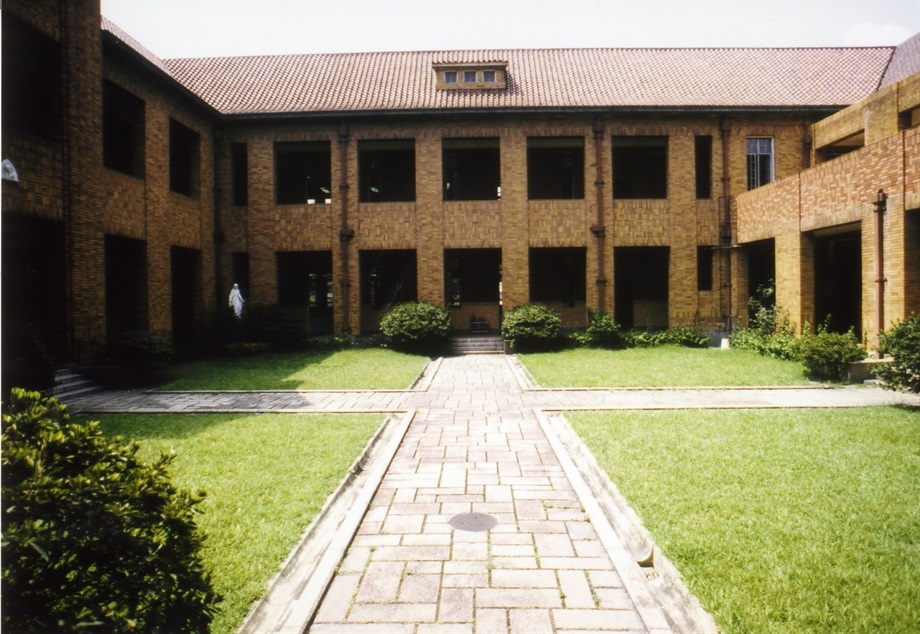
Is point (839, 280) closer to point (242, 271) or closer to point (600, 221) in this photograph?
point (600, 221)

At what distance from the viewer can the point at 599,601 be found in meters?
3.38

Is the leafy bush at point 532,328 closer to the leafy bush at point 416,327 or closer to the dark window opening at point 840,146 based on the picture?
the leafy bush at point 416,327

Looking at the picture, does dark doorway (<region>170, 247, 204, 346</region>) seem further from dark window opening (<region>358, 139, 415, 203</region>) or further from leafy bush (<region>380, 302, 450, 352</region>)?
dark window opening (<region>358, 139, 415, 203</region>)

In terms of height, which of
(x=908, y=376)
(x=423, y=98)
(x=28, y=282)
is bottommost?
(x=908, y=376)

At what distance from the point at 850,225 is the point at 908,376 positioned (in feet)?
21.6

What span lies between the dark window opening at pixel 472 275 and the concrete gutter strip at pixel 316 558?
1654 centimetres

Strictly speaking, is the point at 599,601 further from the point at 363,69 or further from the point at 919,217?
the point at 363,69

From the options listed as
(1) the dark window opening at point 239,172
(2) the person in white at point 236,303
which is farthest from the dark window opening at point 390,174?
(2) the person in white at point 236,303

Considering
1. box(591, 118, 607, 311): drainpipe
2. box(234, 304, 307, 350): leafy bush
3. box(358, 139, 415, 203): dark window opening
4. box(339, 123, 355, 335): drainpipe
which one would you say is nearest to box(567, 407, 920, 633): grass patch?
box(591, 118, 607, 311): drainpipe

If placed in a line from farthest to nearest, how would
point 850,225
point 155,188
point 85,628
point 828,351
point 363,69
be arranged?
1. point 363,69
2. point 155,188
3. point 850,225
4. point 828,351
5. point 85,628

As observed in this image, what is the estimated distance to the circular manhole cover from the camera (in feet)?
14.5

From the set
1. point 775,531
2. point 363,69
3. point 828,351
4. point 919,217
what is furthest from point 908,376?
point 363,69

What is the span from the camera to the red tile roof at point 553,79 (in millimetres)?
18938

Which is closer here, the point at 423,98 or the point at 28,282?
the point at 28,282
